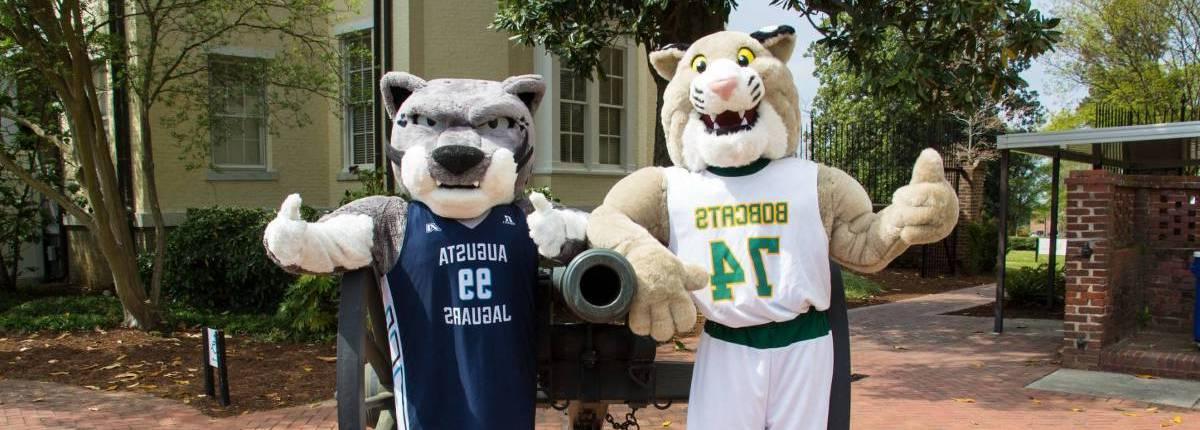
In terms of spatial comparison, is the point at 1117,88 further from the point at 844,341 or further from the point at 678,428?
the point at 844,341

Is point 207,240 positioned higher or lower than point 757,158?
lower

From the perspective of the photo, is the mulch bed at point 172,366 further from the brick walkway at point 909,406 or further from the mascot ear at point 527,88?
the mascot ear at point 527,88

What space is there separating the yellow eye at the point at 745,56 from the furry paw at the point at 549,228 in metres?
0.85

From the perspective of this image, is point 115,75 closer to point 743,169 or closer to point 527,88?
point 527,88

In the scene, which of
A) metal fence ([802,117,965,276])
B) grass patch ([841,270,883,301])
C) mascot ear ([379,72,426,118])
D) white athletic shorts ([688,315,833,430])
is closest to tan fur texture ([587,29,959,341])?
white athletic shorts ([688,315,833,430])

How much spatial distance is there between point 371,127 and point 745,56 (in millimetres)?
11014

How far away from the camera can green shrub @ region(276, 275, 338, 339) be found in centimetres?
758

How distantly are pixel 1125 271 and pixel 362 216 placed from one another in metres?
7.32

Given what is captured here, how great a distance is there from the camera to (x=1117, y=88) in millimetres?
20375

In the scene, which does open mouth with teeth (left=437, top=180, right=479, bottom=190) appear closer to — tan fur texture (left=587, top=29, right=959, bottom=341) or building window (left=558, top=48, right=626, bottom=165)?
tan fur texture (left=587, top=29, right=959, bottom=341)

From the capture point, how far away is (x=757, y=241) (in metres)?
3.09

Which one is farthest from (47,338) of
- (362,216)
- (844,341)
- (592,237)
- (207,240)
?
(844,341)

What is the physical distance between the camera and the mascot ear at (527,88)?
3459 mm

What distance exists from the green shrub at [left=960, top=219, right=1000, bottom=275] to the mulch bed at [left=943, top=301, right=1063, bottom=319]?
550cm
